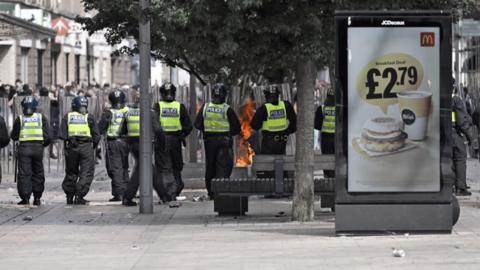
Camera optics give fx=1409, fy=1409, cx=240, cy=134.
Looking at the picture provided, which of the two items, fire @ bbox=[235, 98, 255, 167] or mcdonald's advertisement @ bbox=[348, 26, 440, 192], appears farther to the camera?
fire @ bbox=[235, 98, 255, 167]

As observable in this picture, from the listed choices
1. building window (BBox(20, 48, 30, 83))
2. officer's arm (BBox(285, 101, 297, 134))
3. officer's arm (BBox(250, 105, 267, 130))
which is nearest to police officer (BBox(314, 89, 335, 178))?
officer's arm (BBox(285, 101, 297, 134))

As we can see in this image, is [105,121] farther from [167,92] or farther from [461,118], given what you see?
[461,118]

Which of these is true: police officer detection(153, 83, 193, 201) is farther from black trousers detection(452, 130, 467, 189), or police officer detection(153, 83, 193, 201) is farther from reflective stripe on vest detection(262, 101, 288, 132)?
black trousers detection(452, 130, 467, 189)

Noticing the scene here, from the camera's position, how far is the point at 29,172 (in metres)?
21.1

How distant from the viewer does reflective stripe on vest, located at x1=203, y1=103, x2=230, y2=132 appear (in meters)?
21.0

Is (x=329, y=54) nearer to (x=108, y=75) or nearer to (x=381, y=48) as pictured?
(x=381, y=48)

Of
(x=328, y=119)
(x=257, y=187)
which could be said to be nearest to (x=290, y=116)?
(x=328, y=119)

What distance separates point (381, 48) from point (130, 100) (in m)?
14.2

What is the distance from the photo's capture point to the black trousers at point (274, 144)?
2155 cm

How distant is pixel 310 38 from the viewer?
16391mm

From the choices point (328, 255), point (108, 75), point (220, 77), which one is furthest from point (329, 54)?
point (108, 75)

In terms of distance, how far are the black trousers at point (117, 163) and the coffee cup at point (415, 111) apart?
7.55m

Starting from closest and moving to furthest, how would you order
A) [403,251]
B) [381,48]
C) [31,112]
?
[403,251] → [381,48] → [31,112]

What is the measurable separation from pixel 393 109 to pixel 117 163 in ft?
25.7
